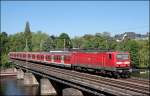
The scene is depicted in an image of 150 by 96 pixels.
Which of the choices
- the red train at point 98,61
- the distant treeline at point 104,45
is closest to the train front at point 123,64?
the red train at point 98,61

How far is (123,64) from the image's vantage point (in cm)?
4547

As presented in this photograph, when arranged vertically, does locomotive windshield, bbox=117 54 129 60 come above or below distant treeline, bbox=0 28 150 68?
below

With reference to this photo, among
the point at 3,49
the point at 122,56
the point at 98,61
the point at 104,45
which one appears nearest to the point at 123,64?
the point at 122,56

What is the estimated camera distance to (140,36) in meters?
167

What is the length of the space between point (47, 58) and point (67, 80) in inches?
1381

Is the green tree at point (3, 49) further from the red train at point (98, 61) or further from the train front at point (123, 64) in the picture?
the train front at point (123, 64)

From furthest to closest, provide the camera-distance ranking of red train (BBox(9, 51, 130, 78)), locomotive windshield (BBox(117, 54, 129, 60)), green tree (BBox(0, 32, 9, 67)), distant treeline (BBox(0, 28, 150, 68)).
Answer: green tree (BBox(0, 32, 9, 67)), distant treeline (BBox(0, 28, 150, 68)), locomotive windshield (BBox(117, 54, 129, 60)), red train (BBox(9, 51, 130, 78))

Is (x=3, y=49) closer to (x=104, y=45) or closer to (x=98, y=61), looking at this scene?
(x=104, y=45)

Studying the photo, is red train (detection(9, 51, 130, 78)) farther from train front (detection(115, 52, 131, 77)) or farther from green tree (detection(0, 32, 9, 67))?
green tree (detection(0, 32, 9, 67))

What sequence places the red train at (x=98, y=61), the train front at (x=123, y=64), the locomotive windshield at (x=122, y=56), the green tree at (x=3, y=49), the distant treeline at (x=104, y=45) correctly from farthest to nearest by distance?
the green tree at (x=3, y=49) → the distant treeline at (x=104, y=45) → the locomotive windshield at (x=122, y=56) → the red train at (x=98, y=61) → the train front at (x=123, y=64)

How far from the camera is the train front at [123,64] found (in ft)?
146

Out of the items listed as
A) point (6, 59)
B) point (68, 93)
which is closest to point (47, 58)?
point (68, 93)

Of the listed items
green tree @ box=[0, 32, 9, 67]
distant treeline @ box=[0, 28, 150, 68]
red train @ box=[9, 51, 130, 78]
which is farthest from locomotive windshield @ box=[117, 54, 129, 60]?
green tree @ box=[0, 32, 9, 67]

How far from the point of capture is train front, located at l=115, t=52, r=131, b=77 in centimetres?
4453
